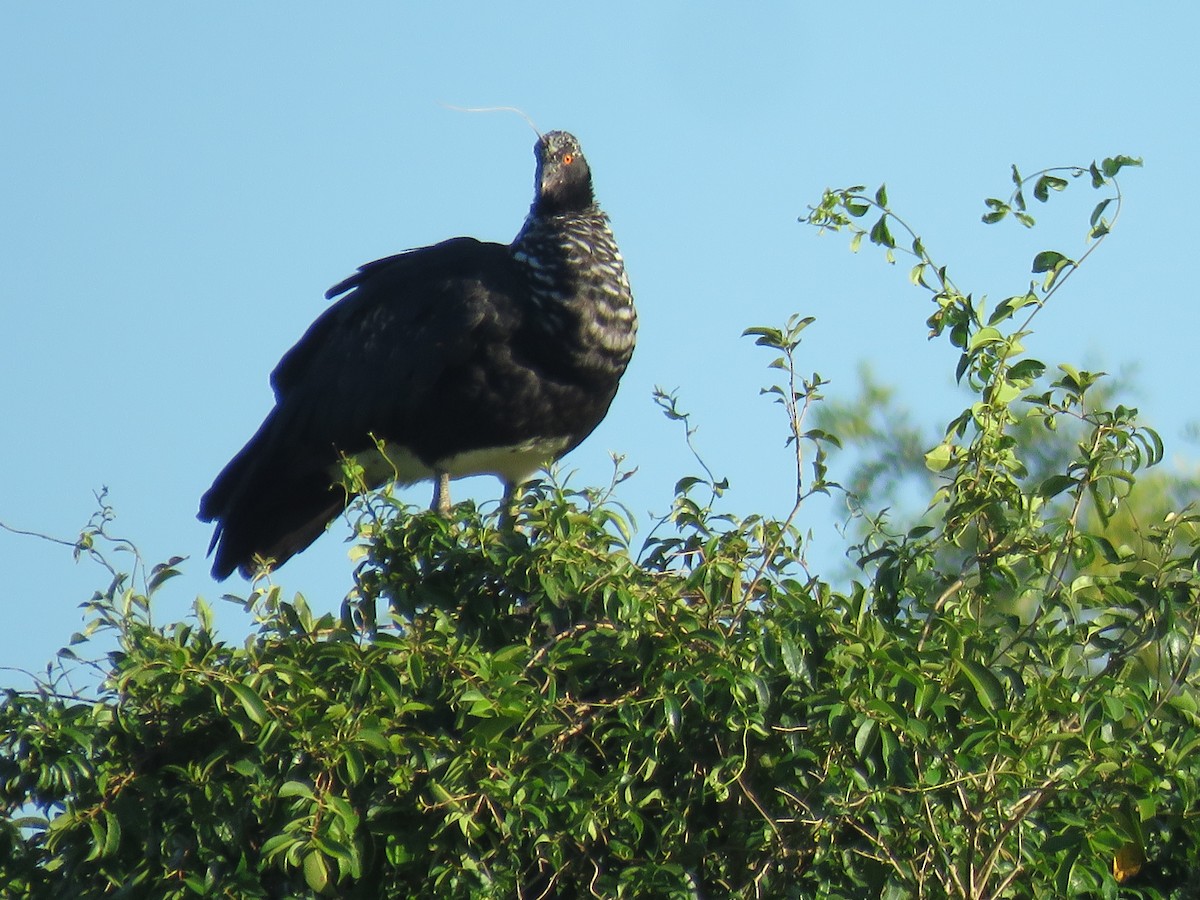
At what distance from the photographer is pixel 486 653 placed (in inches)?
116

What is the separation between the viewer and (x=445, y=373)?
5555 mm

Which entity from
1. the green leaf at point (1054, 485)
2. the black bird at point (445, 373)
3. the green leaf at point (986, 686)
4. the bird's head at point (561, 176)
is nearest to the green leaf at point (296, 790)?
the green leaf at point (986, 686)

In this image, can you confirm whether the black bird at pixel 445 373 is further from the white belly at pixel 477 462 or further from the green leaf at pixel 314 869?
the green leaf at pixel 314 869

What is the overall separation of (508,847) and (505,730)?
18 cm

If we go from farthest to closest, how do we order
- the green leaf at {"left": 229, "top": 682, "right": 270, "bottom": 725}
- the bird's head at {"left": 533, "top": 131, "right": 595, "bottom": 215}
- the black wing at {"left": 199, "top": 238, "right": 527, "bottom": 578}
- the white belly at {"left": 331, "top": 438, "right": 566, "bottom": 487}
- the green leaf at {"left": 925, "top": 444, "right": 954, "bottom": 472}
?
1. the bird's head at {"left": 533, "top": 131, "right": 595, "bottom": 215}
2. the white belly at {"left": 331, "top": 438, "right": 566, "bottom": 487}
3. the black wing at {"left": 199, "top": 238, "right": 527, "bottom": 578}
4. the green leaf at {"left": 925, "top": 444, "right": 954, "bottom": 472}
5. the green leaf at {"left": 229, "top": 682, "right": 270, "bottom": 725}

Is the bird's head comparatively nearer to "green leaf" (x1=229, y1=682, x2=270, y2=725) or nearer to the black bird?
the black bird

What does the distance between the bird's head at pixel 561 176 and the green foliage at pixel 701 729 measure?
10.5 feet

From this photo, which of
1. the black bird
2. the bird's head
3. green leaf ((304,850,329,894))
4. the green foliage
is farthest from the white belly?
green leaf ((304,850,329,894))

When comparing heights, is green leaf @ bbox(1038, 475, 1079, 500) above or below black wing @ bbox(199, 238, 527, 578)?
below

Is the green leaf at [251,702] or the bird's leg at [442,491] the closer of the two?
the green leaf at [251,702]

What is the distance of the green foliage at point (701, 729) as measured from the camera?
8.87ft

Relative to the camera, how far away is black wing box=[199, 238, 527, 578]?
5.55 meters

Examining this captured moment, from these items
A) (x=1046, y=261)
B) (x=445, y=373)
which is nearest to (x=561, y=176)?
(x=445, y=373)

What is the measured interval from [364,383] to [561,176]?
111cm
